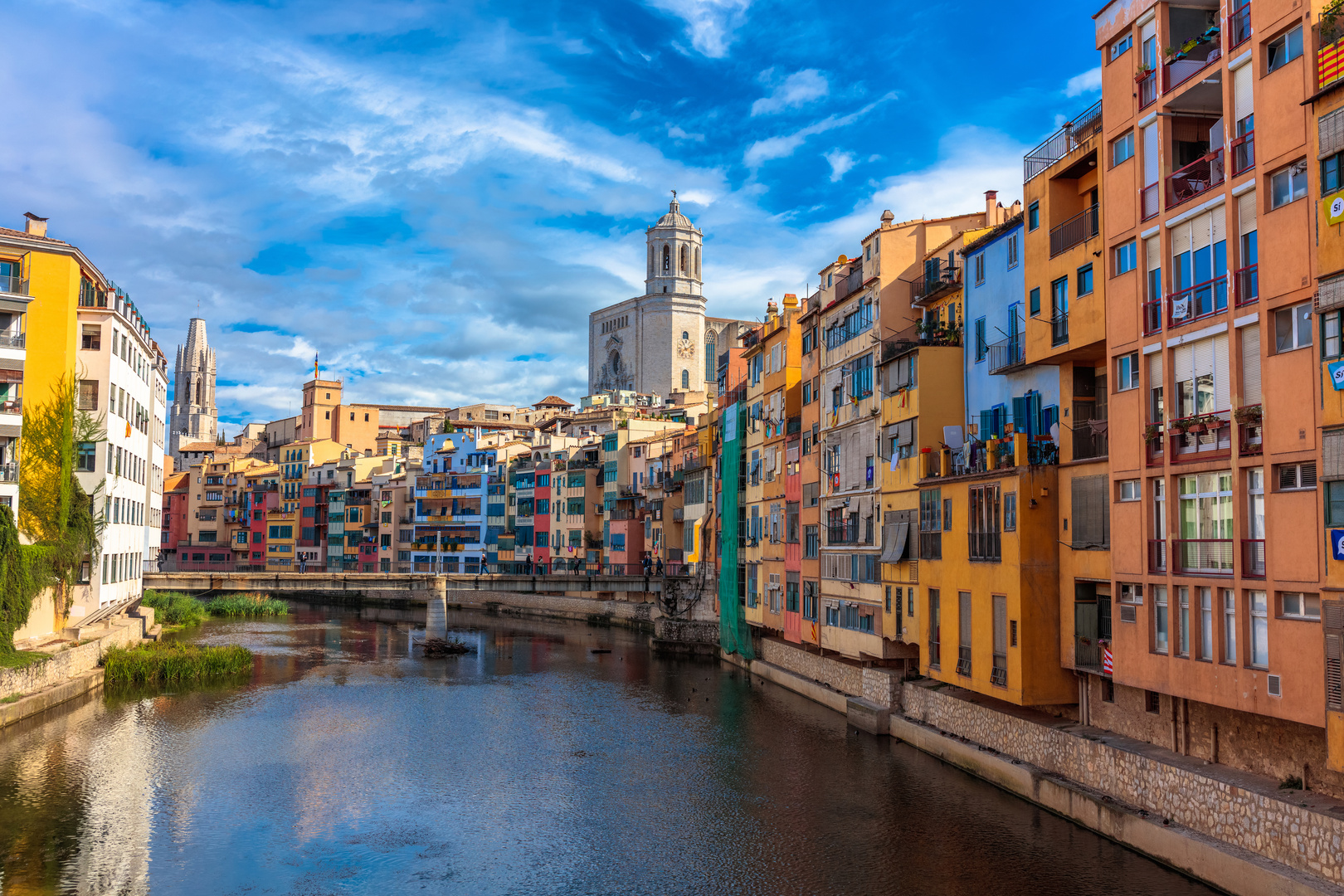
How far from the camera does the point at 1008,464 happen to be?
33.7 meters

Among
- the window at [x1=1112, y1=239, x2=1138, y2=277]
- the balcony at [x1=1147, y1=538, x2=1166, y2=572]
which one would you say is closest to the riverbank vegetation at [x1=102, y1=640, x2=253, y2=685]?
the balcony at [x1=1147, y1=538, x2=1166, y2=572]

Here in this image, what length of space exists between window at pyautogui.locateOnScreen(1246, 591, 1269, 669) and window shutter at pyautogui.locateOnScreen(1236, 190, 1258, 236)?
799 cm

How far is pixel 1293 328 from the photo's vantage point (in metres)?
22.3

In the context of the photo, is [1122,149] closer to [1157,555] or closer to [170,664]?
[1157,555]

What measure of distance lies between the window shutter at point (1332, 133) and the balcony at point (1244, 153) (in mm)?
2379

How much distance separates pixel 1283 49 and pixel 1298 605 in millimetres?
11703

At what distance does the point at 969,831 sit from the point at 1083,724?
500cm

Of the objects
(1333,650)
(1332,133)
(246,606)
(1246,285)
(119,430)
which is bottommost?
(246,606)

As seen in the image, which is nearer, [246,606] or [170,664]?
[170,664]

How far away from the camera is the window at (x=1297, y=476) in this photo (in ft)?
71.4

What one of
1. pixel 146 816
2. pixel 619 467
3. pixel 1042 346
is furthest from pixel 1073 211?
pixel 619 467

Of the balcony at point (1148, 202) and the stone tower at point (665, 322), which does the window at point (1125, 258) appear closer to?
the balcony at point (1148, 202)

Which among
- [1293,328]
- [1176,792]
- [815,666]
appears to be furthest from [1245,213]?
[815,666]

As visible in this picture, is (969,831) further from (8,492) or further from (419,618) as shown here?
(419,618)
